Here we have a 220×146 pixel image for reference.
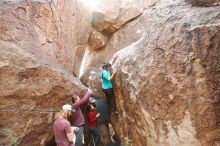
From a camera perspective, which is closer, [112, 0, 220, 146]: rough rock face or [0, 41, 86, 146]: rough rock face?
[112, 0, 220, 146]: rough rock face

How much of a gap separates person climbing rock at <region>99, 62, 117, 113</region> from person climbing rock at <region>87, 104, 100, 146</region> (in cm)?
54

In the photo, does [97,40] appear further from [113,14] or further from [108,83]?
[108,83]

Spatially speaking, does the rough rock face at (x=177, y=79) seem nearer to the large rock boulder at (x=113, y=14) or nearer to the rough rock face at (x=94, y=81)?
the rough rock face at (x=94, y=81)

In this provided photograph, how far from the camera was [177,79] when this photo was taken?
7320 millimetres

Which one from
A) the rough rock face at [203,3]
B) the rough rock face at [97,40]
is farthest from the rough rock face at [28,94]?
the rough rock face at [97,40]

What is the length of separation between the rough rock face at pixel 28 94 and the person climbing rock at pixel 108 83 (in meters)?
1.46

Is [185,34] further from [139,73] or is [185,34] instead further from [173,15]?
[139,73]

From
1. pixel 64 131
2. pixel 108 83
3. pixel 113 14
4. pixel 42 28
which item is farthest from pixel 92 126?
pixel 113 14

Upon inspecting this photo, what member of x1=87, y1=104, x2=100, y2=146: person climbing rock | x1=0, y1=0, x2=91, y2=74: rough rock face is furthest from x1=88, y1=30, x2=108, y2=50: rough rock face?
x1=87, y1=104, x2=100, y2=146: person climbing rock

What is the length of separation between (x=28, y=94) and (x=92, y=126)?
2562mm

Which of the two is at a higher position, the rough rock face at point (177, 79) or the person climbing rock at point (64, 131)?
the rough rock face at point (177, 79)

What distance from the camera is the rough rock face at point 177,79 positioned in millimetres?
6941

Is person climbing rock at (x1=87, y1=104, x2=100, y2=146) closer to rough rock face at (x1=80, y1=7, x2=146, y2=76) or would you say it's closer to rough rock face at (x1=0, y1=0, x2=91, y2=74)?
rough rock face at (x1=0, y1=0, x2=91, y2=74)

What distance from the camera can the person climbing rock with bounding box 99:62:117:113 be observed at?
9625 mm
